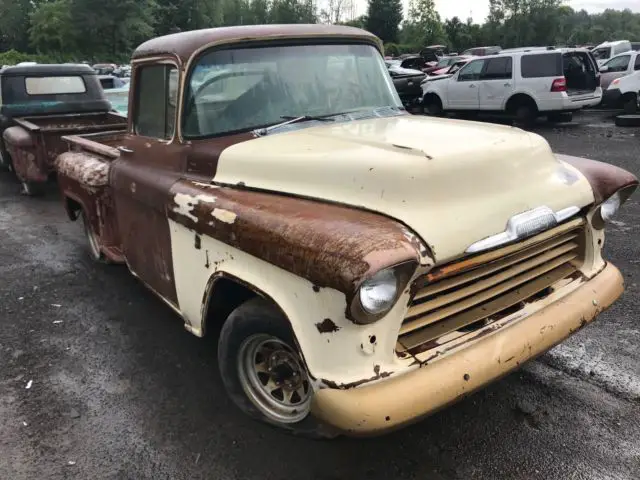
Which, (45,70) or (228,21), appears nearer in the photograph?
(45,70)

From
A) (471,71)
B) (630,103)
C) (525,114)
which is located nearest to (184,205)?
(525,114)

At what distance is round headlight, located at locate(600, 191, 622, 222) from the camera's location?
3.12 meters

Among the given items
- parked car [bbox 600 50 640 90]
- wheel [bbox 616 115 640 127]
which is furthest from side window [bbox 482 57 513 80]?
parked car [bbox 600 50 640 90]

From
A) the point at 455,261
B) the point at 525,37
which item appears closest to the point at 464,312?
the point at 455,261

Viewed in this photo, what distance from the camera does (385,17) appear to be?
5228cm

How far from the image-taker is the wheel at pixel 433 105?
607 inches

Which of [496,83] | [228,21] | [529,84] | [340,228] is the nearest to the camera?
[340,228]

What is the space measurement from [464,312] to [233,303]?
1259 millimetres

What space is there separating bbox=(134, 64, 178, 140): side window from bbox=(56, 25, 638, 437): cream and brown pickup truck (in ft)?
0.06

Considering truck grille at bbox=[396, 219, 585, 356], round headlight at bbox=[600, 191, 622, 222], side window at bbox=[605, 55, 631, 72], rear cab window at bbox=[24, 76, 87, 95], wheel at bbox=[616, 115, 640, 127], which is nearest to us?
truck grille at bbox=[396, 219, 585, 356]

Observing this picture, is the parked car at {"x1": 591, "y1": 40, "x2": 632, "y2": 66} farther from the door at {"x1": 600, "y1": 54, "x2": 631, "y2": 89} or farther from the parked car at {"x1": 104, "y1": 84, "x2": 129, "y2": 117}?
the parked car at {"x1": 104, "y1": 84, "x2": 129, "y2": 117}

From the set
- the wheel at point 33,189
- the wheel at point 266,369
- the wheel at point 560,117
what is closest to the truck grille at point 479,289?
the wheel at point 266,369

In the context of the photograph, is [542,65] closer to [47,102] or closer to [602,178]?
[47,102]

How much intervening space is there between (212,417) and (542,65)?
12250 mm
